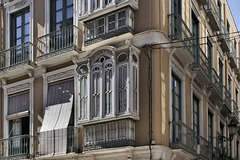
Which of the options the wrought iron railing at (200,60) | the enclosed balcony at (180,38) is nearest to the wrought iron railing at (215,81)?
the wrought iron railing at (200,60)

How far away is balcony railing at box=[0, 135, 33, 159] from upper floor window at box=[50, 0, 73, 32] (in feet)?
12.8

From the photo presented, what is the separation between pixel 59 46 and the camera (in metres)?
15.5

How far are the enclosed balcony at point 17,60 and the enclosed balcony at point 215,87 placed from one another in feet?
22.3

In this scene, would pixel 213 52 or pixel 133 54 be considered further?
pixel 213 52

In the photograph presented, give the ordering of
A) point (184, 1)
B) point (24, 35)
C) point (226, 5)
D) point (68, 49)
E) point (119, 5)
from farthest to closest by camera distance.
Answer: point (226, 5)
point (24, 35)
point (184, 1)
point (68, 49)
point (119, 5)

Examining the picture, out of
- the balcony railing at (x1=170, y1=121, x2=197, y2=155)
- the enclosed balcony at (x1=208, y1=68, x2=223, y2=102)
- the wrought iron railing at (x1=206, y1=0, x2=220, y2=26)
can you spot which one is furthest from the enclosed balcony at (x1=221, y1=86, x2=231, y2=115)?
the balcony railing at (x1=170, y1=121, x2=197, y2=155)

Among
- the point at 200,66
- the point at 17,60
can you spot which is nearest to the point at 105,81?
the point at 200,66

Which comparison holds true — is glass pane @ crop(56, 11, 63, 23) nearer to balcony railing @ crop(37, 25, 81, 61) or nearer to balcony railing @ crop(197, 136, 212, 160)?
balcony railing @ crop(37, 25, 81, 61)

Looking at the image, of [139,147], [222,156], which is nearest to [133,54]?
[139,147]

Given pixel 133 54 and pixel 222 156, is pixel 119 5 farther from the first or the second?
pixel 222 156

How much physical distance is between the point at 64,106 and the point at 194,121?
4683 mm

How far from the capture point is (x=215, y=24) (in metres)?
19.9

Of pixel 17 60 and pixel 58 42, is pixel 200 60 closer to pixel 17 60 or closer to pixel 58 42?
pixel 58 42

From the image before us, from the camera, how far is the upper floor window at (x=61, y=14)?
15859 mm
